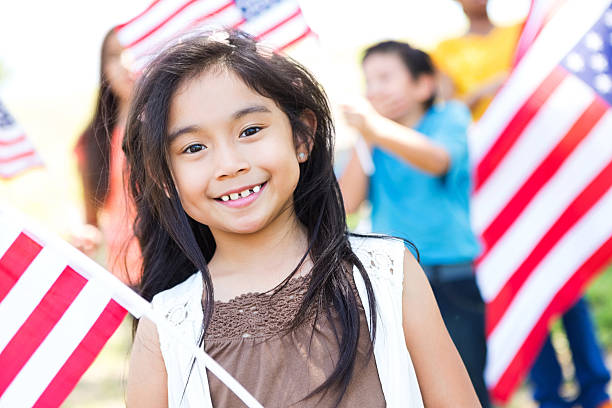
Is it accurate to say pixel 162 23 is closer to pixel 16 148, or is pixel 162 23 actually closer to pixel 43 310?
pixel 16 148

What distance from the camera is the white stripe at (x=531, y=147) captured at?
303 cm

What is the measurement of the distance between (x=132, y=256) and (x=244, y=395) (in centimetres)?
127

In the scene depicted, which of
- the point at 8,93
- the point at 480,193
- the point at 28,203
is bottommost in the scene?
the point at 8,93

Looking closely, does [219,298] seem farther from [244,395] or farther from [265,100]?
[265,100]

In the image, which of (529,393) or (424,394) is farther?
(529,393)

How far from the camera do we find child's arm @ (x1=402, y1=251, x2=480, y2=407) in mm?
1737

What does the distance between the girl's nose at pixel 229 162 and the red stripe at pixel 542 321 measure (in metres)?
1.76

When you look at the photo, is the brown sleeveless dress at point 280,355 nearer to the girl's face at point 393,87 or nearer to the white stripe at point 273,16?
the white stripe at point 273,16

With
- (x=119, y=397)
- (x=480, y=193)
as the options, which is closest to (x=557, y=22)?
(x=480, y=193)

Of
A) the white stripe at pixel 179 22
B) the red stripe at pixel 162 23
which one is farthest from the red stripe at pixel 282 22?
the red stripe at pixel 162 23

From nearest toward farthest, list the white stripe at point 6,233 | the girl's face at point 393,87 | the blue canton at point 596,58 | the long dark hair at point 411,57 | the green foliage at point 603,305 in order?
the white stripe at point 6,233
the blue canton at point 596,58
the girl's face at point 393,87
the long dark hair at point 411,57
the green foliage at point 603,305

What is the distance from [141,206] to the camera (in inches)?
80.6

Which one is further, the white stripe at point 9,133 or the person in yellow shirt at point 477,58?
the person in yellow shirt at point 477,58

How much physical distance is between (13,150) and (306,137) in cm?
157
